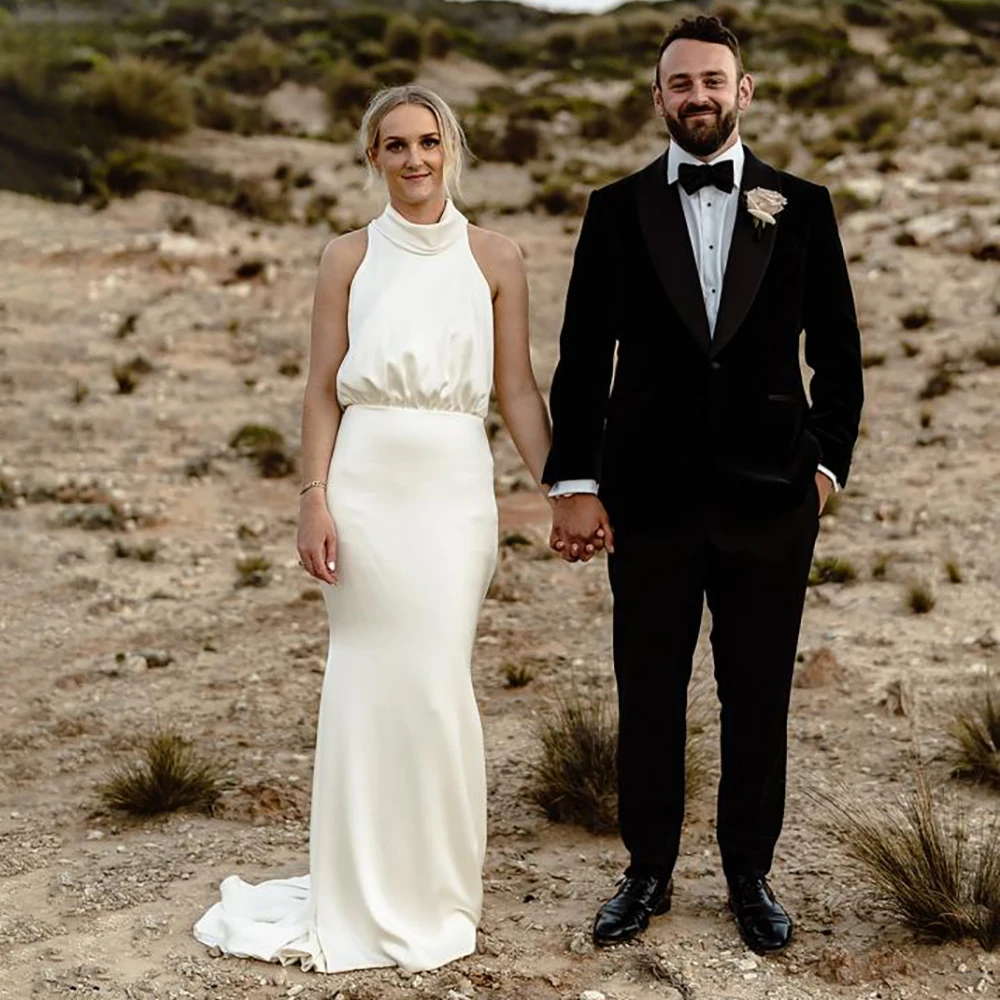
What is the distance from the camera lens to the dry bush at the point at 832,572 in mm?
7941

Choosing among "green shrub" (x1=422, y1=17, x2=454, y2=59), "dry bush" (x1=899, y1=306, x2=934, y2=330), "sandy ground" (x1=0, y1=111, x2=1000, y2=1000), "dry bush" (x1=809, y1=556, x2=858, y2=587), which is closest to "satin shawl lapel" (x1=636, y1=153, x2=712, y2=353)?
"sandy ground" (x1=0, y1=111, x2=1000, y2=1000)

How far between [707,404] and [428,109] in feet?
3.59

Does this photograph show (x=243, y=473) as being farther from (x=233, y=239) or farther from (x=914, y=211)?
(x=914, y=211)

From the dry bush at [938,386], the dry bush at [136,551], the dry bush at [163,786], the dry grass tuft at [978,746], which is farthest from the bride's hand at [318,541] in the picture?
the dry bush at [938,386]

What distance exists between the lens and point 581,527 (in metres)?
3.71

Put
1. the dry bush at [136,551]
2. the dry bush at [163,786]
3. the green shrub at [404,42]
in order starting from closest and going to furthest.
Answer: the dry bush at [163,786] < the dry bush at [136,551] < the green shrub at [404,42]

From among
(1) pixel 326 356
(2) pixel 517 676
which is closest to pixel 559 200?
(2) pixel 517 676

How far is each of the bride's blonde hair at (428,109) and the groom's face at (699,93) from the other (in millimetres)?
588

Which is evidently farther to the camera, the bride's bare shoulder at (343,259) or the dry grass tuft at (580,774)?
the dry grass tuft at (580,774)

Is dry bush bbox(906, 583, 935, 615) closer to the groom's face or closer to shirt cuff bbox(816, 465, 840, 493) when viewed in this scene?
shirt cuff bbox(816, 465, 840, 493)

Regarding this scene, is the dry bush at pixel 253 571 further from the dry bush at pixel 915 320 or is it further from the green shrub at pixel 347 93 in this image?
the green shrub at pixel 347 93

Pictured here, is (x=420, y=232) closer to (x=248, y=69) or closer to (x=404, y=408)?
(x=404, y=408)

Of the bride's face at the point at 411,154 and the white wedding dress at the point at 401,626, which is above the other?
the bride's face at the point at 411,154

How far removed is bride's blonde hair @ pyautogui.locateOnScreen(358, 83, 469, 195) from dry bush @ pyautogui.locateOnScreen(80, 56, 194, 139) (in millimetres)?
16730
